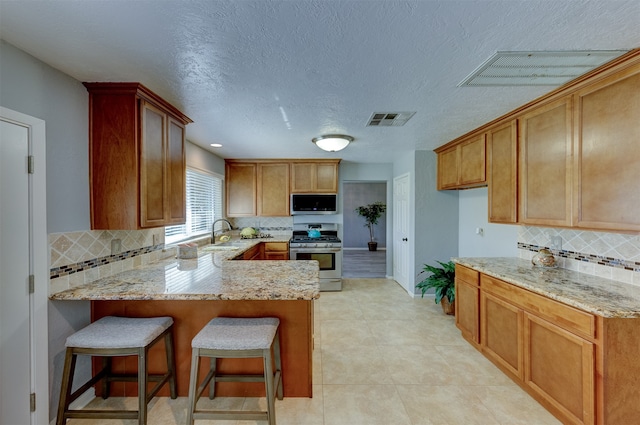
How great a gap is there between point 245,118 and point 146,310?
1860mm

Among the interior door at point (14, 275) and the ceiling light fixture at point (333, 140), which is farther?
the ceiling light fixture at point (333, 140)

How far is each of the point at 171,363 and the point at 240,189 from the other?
3.45 meters

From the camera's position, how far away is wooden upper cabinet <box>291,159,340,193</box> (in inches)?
200

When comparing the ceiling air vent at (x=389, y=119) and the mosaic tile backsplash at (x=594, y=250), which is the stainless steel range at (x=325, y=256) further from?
the mosaic tile backsplash at (x=594, y=250)

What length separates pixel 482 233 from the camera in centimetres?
377

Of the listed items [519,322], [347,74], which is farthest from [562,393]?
[347,74]

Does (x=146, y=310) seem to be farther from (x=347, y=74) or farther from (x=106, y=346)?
(x=347, y=74)

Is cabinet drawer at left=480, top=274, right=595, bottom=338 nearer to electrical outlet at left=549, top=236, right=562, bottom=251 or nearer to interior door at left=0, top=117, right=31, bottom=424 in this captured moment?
electrical outlet at left=549, top=236, right=562, bottom=251

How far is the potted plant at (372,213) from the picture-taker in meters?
9.05

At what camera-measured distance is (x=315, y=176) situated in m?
5.08

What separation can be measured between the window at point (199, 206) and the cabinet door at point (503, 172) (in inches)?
143

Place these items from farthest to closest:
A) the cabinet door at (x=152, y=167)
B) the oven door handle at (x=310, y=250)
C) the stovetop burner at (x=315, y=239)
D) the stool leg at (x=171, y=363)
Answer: the stovetop burner at (x=315, y=239) → the oven door handle at (x=310, y=250) → the cabinet door at (x=152, y=167) → the stool leg at (x=171, y=363)

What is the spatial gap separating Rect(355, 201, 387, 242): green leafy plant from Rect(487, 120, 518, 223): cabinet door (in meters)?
5.95

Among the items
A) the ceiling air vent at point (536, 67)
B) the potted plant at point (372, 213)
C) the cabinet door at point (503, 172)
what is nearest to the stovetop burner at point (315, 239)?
the cabinet door at point (503, 172)
